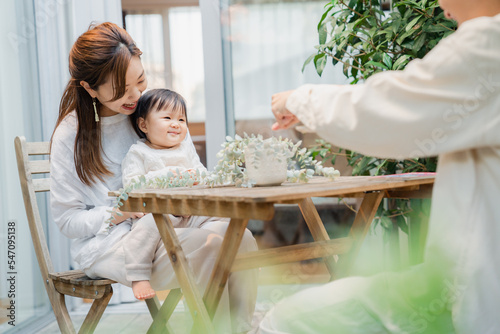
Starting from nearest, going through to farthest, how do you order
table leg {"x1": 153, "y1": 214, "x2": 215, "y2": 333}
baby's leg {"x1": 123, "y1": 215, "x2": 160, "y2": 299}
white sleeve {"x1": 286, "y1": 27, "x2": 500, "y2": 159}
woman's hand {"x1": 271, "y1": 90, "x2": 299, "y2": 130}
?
white sleeve {"x1": 286, "y1": 27, "x2": 500, "y2": 159}, woman's hand {"x1": 271, "y1": 90, "x2": 299, "y2": 130}, table leg {"x1": 153, "y1": 214, "x2": 215, "y2": 333}, baby's leg {"x1": 123, "y1": 215, "x2": 160, "y2": 299}

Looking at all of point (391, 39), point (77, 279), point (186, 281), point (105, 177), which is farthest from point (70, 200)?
point (391, 39)

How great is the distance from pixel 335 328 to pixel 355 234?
76 centimetres

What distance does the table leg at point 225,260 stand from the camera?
1.28 m

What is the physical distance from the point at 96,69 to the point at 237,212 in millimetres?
962

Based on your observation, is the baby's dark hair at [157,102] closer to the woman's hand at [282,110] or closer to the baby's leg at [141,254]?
the baby's leg at [141,254]

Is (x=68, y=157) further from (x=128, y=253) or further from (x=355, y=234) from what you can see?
(x=355, y=234)

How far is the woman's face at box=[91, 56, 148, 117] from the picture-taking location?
185 centimetres

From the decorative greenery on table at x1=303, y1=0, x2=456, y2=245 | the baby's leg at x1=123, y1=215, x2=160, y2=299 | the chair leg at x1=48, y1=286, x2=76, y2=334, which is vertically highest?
the decorative greenery on table at x1=303, y1=0, x2=456, y2=245

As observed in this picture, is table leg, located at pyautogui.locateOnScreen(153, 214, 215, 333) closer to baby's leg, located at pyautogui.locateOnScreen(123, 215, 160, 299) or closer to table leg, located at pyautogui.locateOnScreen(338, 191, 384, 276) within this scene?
baby's leg, located at pyautogui.locateOnScreen(123, 215, 160, 299)

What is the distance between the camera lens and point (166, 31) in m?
4.66

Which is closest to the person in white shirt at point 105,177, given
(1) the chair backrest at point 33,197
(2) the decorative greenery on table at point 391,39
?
(1) the chair backrest at point 33,197

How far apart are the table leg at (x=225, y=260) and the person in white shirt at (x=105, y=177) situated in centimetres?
27

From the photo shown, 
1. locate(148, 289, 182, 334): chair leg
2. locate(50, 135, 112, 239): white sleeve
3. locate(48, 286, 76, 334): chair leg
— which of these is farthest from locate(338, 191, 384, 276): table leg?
locate(48, 286, 76, 334): chair leg

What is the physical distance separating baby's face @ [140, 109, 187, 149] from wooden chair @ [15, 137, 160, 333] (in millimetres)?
474
